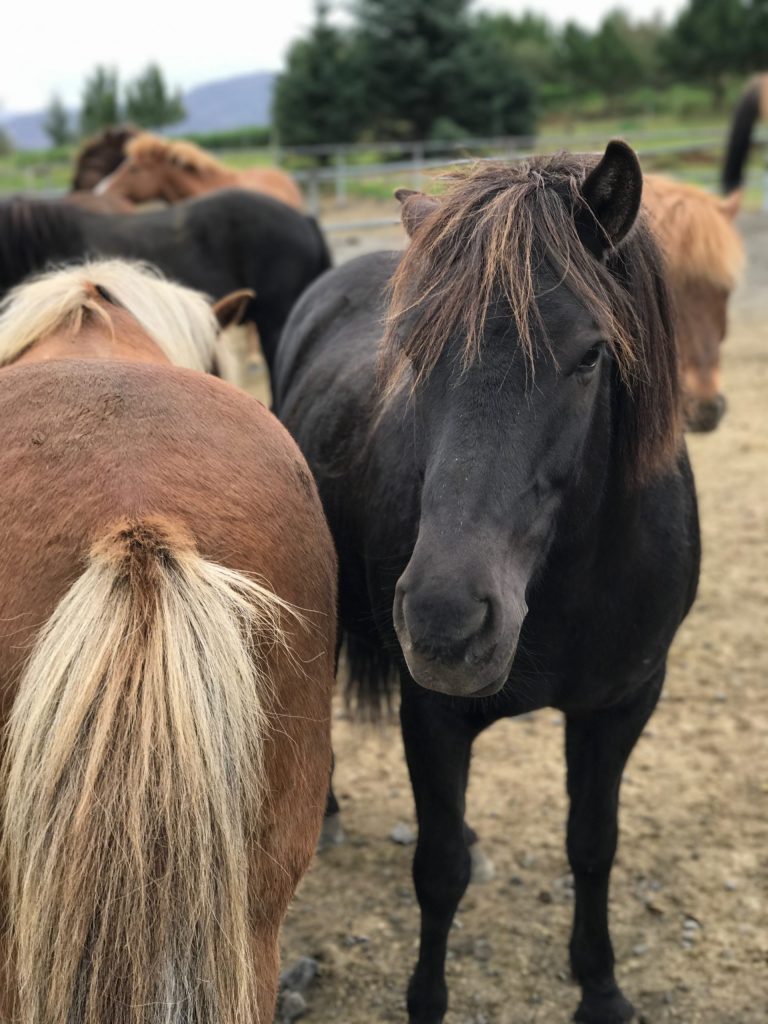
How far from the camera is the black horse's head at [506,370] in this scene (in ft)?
5.12

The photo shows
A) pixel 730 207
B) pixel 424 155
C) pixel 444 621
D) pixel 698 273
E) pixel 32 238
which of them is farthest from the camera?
pixel 424 155

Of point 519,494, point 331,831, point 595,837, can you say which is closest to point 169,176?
point 331,831

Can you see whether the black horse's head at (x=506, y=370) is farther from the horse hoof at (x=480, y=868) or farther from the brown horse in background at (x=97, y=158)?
the brown horse in background at (x=97, y=158)

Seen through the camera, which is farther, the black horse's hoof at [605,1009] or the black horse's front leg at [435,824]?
the black horse's hoof at [605,1009]

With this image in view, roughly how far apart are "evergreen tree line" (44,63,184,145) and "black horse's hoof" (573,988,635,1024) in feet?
134

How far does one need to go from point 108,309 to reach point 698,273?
115 inches

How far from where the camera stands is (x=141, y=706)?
52.2 inches

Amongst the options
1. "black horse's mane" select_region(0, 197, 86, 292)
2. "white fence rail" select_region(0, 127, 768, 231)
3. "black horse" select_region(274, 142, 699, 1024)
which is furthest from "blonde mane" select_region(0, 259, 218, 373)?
"white fence rail" select_region(0, 127, 768, 231)

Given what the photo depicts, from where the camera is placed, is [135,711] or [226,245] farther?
[226,245]

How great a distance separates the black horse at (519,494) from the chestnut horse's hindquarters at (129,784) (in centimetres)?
37

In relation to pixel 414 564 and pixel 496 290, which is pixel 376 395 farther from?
pixel 414 564

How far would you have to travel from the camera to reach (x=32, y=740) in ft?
4.38

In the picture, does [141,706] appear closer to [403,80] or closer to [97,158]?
[97,158]

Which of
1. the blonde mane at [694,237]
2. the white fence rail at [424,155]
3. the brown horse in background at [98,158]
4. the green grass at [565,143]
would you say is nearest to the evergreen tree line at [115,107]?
the green grass at [565,143]
